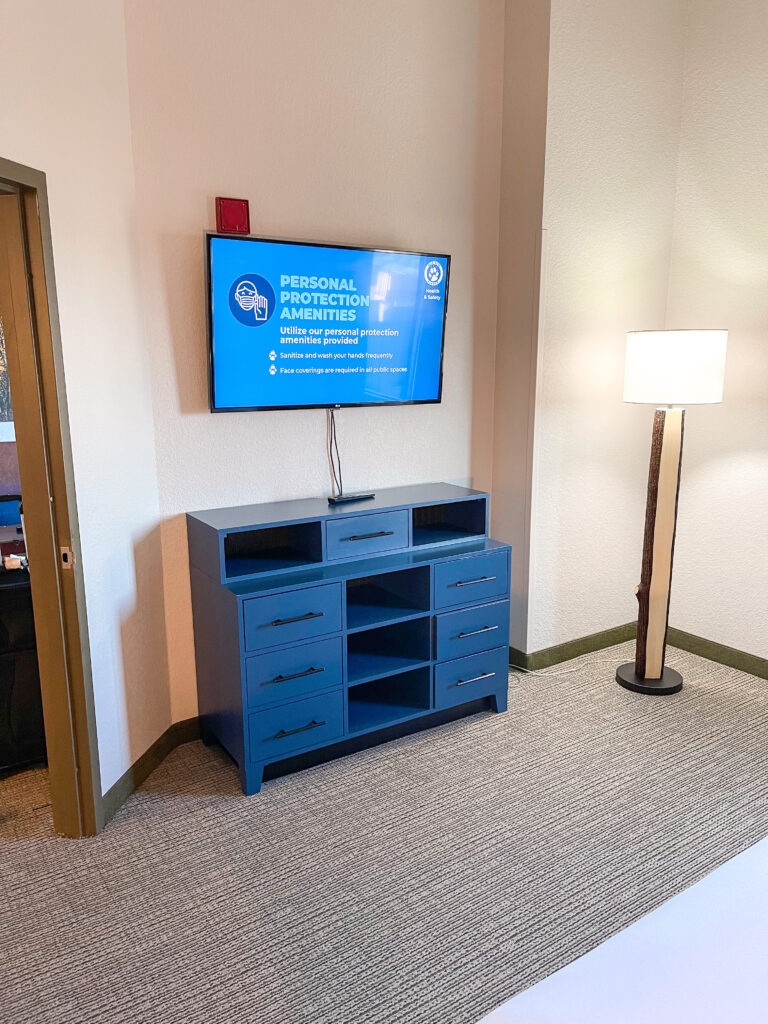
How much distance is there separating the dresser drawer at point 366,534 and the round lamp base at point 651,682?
1258 millimetres

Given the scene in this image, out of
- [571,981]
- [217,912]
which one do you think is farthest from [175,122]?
[571,981]

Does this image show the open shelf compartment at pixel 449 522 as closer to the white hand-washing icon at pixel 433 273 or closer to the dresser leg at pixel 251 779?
the white hand-washing icon at pixel 433 273

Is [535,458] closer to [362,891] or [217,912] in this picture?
[362,891]

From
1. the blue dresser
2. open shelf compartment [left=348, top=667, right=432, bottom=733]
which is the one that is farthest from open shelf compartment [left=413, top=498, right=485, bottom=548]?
open shelf compartment [left=348, top=667, right=432, bottom=733]

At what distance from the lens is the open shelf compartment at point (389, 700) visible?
9.08 feet

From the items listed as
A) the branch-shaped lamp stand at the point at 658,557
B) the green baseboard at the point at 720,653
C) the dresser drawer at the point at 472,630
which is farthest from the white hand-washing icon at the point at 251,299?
the green baseboard at the point at 720,653

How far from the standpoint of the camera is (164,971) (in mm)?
1793

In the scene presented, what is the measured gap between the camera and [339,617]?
8.60 ft

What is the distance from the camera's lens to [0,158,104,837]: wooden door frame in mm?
2023

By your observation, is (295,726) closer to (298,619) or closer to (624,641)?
(298,619)

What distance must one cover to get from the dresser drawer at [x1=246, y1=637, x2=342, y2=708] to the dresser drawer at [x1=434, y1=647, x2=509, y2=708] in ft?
1.52

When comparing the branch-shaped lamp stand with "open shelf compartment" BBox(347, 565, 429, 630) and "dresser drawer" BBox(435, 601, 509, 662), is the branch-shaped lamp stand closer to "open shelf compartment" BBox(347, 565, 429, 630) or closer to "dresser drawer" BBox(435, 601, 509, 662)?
"dresser drawer" BBox(435, 601, 509, 662)

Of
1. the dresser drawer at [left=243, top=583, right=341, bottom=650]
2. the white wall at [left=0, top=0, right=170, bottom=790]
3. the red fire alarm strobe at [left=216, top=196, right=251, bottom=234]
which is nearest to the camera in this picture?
the white wall at [left=0, top=0, right=170, bottom=790]

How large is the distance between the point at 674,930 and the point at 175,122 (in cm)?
263
